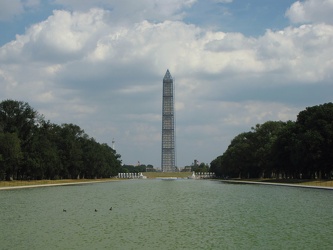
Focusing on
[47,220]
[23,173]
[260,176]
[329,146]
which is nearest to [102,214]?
[47,220]

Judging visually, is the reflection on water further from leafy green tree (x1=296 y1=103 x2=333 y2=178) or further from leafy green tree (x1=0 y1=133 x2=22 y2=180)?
leafy green tree (x1=0 y1=133 x2=22 y2=180)

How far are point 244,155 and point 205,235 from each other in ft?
316

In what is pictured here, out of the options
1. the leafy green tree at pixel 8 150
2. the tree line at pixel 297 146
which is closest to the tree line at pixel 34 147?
the leafy green tree at pixel 8 150

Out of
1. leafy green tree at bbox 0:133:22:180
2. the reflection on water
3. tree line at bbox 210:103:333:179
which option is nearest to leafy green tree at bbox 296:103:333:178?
tree line at bbox 210:103:333:179

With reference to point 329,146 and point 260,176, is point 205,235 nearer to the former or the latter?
point 329,146

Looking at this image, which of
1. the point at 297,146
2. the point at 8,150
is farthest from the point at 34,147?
the point at 297,146

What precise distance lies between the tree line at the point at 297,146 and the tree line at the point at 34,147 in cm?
3948

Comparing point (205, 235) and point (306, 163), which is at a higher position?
point (306, 163)

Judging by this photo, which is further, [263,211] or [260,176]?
[260,176]

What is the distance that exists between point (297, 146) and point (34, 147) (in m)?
45.3

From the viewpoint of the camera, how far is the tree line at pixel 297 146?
70688 mm

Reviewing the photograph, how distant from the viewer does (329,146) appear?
233 feet

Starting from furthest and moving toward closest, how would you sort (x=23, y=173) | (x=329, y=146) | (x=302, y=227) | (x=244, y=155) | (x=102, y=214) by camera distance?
(x=244, y=155), (x=23, y=173), (x=329, y=146), (x=102, y=214), (x=302, y=227)

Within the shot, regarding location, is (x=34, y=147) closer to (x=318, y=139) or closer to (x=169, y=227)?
(x=318, y=139)
